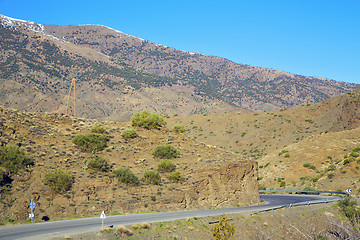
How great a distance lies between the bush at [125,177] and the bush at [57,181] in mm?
4080

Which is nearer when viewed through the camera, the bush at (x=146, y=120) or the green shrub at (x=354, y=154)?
the bush at (x=146, y=120)

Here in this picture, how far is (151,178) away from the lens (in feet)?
90.0

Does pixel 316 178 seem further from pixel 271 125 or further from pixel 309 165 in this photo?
pixel 271 125

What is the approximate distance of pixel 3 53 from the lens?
440ft

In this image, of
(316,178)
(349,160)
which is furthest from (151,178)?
(349,160)

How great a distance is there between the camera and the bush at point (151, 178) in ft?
89.2

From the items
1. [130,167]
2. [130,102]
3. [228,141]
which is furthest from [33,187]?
[130,102]

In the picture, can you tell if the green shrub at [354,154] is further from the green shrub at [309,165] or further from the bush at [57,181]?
the bush at [57,181]

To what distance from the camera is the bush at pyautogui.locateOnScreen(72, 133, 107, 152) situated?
1184 inches

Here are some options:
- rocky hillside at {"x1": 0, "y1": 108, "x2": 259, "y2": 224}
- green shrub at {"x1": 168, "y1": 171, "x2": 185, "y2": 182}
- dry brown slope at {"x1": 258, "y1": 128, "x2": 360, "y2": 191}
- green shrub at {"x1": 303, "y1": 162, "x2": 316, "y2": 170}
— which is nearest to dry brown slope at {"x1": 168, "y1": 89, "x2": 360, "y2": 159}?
dry brown slope at {"x1": 258, "y1": 128, "x2": 360, "y2": 191}

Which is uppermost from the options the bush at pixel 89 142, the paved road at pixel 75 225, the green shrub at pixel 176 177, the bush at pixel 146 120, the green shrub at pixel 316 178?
the bush at pixel 146 120

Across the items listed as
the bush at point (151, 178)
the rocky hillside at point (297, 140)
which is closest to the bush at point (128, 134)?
the bush at point (151, 178)

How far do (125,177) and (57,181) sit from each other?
5151 mm

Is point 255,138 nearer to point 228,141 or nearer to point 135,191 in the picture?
point 228,141
